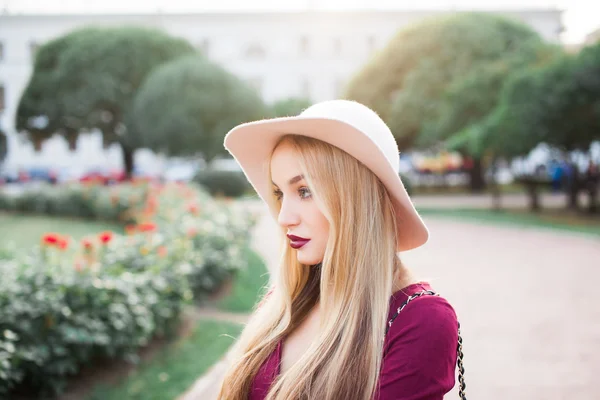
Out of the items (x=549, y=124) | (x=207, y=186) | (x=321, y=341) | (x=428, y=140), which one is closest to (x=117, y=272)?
(x=321, y=341)

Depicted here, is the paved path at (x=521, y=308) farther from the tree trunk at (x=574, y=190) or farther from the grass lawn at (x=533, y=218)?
the tree trunk at (x=574, y=190)

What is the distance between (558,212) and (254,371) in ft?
54.4

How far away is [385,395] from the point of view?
1383 millimetres

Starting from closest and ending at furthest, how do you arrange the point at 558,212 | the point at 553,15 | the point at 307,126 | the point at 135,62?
the point at 307,126 < the point at 558,212 < the point at 135,62 < the point at 553,15

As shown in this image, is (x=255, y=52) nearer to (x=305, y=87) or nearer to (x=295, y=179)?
(x=305, y=87)

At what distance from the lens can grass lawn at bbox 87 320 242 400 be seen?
154 inches

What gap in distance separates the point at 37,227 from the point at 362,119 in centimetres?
1290

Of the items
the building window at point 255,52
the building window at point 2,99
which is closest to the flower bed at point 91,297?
the building window at point 255,52

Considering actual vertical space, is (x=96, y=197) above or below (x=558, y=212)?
above

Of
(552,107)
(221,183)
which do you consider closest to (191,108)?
(221,183)

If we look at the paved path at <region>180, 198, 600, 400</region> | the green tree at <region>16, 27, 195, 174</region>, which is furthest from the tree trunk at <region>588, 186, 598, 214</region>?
the green tree at <region>16, 27, 195, 174</region>

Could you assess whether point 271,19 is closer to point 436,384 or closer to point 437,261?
point 437,261

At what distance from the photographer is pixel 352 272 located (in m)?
1.50

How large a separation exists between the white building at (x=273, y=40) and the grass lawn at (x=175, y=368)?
44223 millimetres
